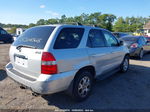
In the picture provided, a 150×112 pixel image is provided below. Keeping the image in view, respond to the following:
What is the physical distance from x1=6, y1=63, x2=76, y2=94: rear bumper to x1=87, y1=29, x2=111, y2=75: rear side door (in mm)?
844

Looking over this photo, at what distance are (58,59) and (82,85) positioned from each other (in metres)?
1.08

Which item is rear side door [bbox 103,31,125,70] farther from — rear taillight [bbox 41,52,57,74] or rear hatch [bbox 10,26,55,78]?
rear taillight [bbox 41,52,57,74]

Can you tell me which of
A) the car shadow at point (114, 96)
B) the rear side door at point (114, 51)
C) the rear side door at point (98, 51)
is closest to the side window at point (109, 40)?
the rear side door at point (114, 51)

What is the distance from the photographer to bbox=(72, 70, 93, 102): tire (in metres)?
3.31

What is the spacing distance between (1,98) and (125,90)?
3.33 m

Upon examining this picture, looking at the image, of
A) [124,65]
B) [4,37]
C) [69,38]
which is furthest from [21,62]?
[4,37]

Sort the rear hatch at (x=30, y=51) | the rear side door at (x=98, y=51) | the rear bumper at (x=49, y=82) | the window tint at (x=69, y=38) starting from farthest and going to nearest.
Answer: the rear side door at (x=98, y=51)
the window tint at (x=69, y=38)
the rear hatch at (x=30, y=51)
the rear bumper at (x=49, y=82)

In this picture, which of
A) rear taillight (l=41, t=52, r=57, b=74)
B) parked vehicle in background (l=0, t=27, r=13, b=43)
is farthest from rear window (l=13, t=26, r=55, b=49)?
parked vehicle in background (l=0, t=27, r=13, b=43)

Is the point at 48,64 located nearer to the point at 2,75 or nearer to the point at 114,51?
the point at 114,51

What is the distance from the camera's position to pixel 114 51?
4812 millimetres

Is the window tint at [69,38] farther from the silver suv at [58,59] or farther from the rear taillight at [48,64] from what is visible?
the rear taillight at [48,64]

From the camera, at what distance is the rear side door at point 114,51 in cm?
463

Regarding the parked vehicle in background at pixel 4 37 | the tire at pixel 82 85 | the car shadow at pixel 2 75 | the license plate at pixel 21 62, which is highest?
the parked vehicle in background at pixel 4 37

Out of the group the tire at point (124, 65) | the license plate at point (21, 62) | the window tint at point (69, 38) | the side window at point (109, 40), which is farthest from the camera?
the tire at point (124, 65)
